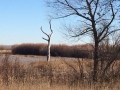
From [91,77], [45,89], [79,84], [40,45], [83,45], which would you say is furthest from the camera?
[40,45]

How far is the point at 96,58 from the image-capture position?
13023 millimetres

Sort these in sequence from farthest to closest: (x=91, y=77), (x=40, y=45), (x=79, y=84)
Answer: (x=40, y=45) < (x=91, y=77) < (x=79, y=84)

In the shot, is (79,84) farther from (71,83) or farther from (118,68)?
(118,68)

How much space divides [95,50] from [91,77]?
4.07ft

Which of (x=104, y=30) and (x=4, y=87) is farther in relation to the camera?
(x=104, y=30)

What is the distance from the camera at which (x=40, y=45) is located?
65312 mm

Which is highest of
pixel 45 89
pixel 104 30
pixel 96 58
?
pixel 104 30

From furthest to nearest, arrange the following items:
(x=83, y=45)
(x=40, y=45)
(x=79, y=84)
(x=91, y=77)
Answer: (x=40, y=45), (x=83, y=45), (x=91, y=77), (x=79, y=84)

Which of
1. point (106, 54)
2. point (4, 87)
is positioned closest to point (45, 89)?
point (4, 87)

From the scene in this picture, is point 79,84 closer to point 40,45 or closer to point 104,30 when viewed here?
point 104,30

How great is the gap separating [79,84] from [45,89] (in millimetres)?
1926

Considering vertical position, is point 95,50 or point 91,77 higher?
point 95,50

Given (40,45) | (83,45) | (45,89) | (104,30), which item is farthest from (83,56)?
(40,45)

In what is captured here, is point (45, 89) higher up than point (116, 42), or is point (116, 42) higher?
point (116, 42)
